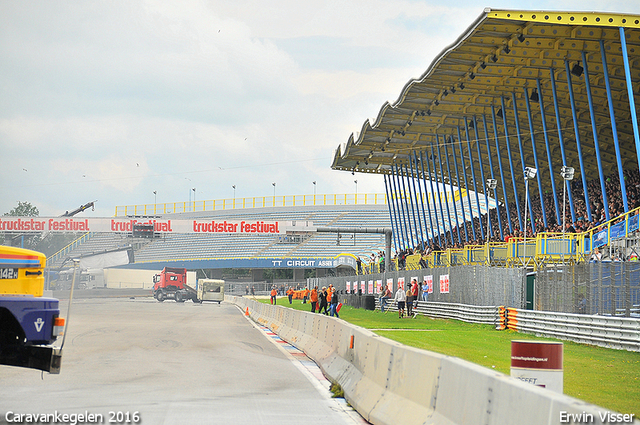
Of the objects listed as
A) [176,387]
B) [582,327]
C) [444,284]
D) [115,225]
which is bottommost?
[176,387]

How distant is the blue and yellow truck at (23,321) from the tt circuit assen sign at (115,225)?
2251 inches

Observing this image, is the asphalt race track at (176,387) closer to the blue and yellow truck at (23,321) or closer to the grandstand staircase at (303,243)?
the blue and yellow truck at (23,321)

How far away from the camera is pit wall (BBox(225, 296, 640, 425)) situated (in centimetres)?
456

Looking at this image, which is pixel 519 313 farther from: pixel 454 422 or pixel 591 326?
pixel 454 422

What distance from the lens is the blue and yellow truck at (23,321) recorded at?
8234mm

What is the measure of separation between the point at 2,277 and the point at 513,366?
5570mm

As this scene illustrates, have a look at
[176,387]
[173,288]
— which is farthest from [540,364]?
[173,288]

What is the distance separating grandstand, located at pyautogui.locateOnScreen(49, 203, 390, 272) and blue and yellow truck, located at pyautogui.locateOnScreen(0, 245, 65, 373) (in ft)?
A: 251

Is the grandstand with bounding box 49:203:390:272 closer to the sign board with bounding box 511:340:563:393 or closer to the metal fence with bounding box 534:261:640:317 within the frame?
the metal fence with bounding box 534:261:640:317

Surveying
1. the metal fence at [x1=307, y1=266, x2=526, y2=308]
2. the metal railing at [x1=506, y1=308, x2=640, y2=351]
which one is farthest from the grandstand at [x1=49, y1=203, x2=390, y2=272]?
the metal railing at [x1=506, y1=308, x2=640, y2=351]

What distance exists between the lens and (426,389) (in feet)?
22.6

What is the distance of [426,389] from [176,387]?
476 centimetres

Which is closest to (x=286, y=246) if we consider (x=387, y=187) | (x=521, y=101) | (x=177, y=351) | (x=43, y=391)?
(x=387, y=187)

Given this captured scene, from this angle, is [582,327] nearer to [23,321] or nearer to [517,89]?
[23,321]
